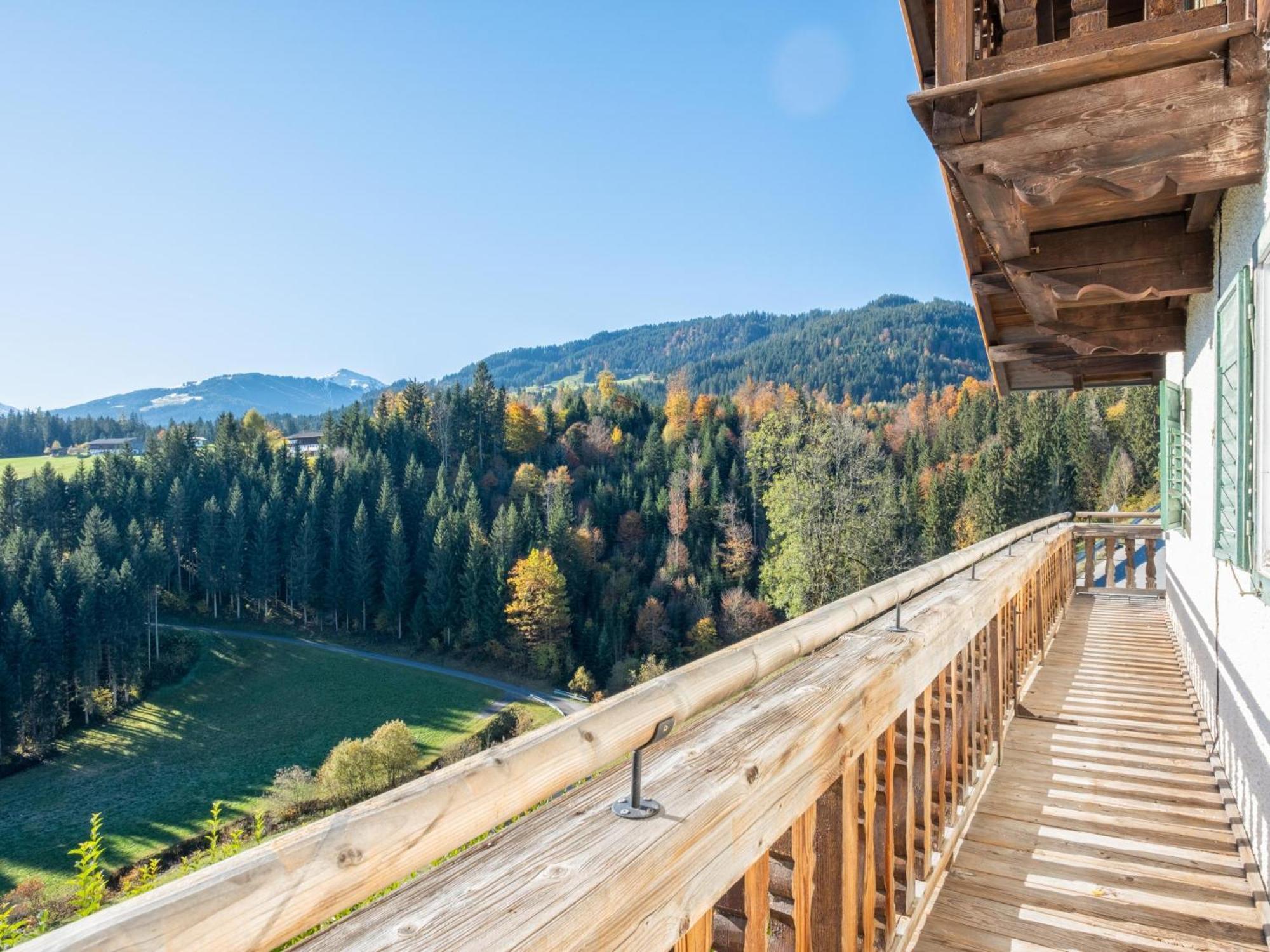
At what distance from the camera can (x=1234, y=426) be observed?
9.25 feet

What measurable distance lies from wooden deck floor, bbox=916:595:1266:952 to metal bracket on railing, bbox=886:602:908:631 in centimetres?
102

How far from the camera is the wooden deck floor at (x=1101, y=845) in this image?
2.19 meters

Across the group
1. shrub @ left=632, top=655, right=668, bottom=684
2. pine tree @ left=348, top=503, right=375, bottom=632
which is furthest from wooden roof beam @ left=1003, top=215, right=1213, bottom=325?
pine tree @ left=348, top=503, right=375, bottom=632

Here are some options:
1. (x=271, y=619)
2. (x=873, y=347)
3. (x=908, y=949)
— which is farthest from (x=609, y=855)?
(x=873, y=347)

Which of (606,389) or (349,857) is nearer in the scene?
(349,857)

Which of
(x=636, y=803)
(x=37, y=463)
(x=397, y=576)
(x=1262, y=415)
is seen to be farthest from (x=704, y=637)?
(x=37, y=463)

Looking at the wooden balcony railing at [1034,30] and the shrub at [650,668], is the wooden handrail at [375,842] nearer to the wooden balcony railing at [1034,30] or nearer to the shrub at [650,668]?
the wooden balcony railing at [1034,30]

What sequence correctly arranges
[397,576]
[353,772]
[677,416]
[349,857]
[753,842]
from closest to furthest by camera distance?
[349,857] → [753,842] → [353,772] → [397,576] → [677,416]

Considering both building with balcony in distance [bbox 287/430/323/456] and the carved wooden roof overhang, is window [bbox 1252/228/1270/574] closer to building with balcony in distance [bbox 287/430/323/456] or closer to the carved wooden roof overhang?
the carved wooden roof overhang

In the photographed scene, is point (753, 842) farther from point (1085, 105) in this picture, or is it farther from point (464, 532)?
point (464, 532)

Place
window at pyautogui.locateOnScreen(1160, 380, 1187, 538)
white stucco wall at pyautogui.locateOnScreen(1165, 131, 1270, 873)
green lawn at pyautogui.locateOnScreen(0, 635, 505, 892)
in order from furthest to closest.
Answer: green lawn at pyautogui.locateOnScreen(0, 635, 505, 892)
window at pyautogui.locateOnScreen(1160, 380, 1187, 538)
white stucco wall at pyautogui.locateOnScreen(1165, 131, 1270, 873)

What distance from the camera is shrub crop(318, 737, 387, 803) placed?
25.0 m

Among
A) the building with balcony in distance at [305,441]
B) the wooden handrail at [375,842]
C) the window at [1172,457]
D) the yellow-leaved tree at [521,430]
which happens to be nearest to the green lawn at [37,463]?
the building with balcony in distance at [305,441]

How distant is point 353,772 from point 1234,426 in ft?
91.3
